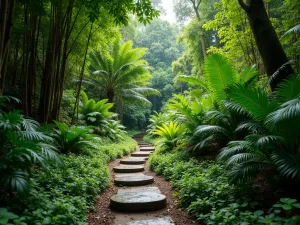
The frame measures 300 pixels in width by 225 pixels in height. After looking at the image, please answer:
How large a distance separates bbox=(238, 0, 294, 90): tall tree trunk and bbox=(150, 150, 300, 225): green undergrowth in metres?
1.84

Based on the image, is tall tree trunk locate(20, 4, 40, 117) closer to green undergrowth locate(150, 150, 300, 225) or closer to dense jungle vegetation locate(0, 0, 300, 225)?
dense jungle vegetation locate(0, 0, 300, 225)

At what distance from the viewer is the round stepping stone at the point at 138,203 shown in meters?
3.27

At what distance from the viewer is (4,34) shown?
3137 mm

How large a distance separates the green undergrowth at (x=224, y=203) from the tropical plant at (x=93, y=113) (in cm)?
629

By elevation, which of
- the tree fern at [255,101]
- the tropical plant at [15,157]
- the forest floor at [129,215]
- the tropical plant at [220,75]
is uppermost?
the tropical plant at [220,75]

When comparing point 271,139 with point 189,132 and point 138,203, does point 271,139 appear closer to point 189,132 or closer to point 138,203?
point 138,203

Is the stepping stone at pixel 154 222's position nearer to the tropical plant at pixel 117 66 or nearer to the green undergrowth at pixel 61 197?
the green undergrowth at pixel 61 197

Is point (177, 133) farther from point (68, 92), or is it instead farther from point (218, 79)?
point (68, 92)

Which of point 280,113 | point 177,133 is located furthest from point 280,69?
point 177,133

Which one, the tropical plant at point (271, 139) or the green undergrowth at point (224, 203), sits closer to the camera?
the green undergrowth at point (224, 203)

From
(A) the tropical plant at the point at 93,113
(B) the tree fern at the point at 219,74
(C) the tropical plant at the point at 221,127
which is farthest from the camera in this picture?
(A) the tropical plant at the point at 93,113

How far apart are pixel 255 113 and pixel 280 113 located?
730 millimetres

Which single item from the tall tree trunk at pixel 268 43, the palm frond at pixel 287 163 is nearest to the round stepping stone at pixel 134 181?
the palm frond at pixel 287 163

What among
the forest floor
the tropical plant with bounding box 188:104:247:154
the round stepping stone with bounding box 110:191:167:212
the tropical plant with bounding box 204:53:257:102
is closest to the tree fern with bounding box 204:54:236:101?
the tropical plant with bounding box 204:53:257:102
